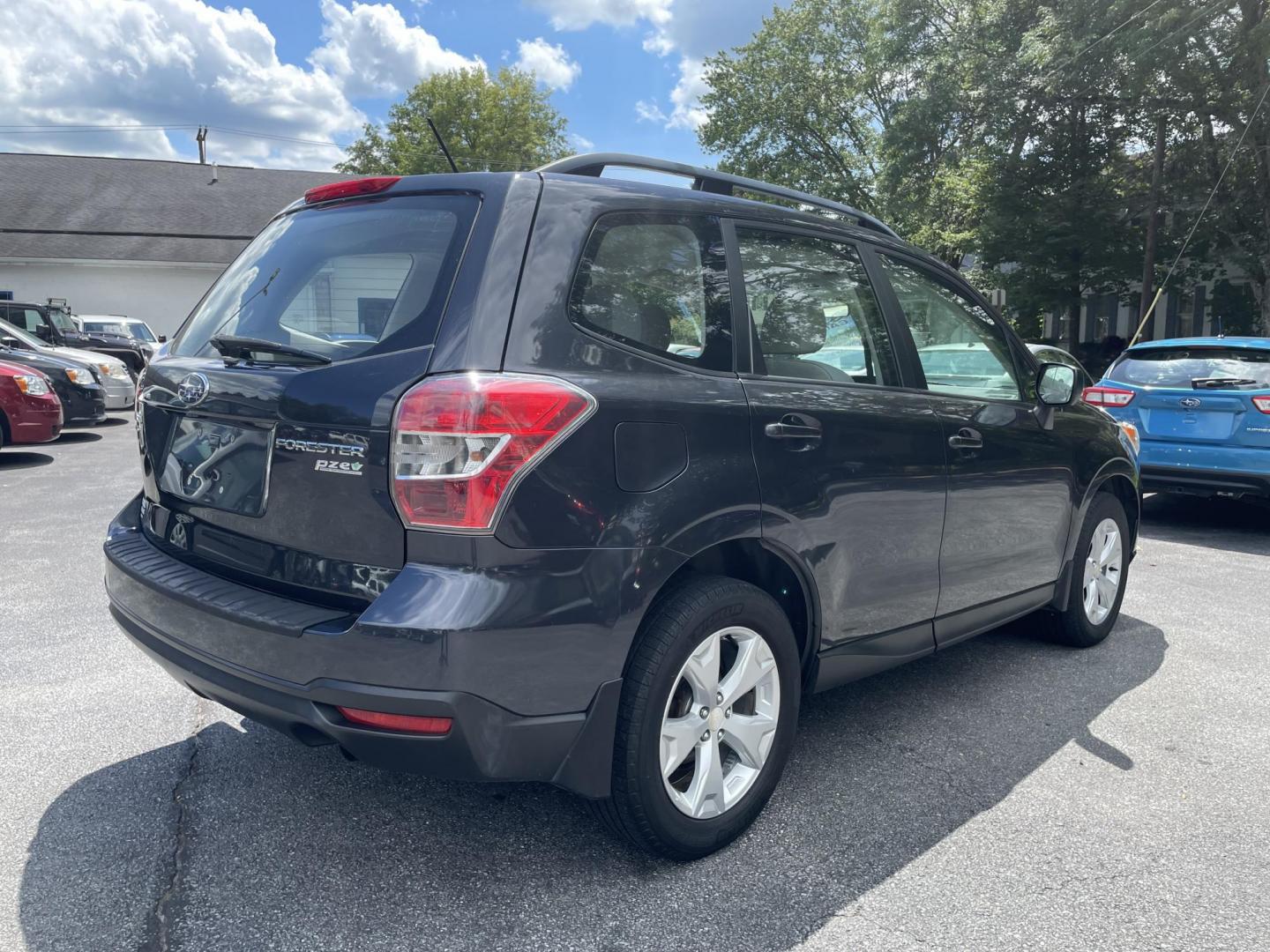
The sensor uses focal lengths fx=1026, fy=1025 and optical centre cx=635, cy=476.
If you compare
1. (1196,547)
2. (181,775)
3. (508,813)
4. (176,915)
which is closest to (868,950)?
(508,813)

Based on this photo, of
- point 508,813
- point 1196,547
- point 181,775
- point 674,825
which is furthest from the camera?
point 1196,547

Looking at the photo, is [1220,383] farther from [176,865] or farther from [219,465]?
[176,865]

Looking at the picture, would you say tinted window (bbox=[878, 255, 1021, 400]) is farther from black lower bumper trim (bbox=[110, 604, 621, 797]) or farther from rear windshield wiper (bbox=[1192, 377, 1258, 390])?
rear windshield wiper (bbox=[1192, 377, 1258, 390])

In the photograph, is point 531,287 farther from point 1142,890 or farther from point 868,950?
point 1142,890

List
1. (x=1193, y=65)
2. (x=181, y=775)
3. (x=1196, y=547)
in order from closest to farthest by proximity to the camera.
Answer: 1. (x=181, y=775)
2. (x=1196, y=547)
3. (x=1193, y=65)

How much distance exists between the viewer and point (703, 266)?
9.74 feet

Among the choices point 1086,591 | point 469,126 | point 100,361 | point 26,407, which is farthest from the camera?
point 469,126

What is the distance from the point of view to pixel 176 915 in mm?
2469

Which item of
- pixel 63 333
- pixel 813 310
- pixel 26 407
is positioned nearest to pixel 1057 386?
pixel 813 310

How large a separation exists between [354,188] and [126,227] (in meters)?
39.5

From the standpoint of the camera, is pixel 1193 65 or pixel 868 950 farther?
pixel 1193 65

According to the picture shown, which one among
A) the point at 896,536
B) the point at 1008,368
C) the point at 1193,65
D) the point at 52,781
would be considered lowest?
the point at 52,781

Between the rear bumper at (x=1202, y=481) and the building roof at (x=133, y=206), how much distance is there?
1305 inches

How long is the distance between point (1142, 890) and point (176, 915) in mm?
2469
